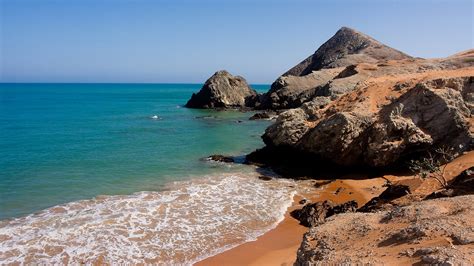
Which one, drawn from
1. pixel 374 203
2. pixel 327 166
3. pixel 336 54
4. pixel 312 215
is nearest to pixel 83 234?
pixel 312 215

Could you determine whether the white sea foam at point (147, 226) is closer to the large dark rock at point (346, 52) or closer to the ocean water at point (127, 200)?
the ocean water at point (127, 200)

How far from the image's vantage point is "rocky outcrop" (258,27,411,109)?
42.6 metres

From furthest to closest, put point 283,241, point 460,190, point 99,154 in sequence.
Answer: point 99,154
point 283,241
point 460,190

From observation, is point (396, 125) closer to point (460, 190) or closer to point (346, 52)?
point (460, 190)

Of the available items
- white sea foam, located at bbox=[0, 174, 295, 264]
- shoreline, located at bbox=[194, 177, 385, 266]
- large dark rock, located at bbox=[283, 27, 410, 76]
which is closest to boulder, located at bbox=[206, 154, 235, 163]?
white sea foam, located at bbox=[0, 174, 295, 264]

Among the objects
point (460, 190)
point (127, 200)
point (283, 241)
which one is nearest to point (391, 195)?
point (460, 190)

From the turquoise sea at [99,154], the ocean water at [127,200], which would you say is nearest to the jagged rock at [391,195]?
the ocean water at [127,200]

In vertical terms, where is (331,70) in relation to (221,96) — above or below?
above

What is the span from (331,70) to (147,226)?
51386 millimetres

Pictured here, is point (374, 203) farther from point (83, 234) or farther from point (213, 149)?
point (213, 149)

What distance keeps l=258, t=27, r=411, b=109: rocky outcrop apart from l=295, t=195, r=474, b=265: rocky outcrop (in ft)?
81.5

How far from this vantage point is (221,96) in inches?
2793

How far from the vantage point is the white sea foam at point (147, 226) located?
12734 mm

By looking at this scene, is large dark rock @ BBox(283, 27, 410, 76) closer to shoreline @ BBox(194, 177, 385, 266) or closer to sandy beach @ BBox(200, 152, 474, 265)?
sandy beach @ BBox(200, 152, 474, 265)
